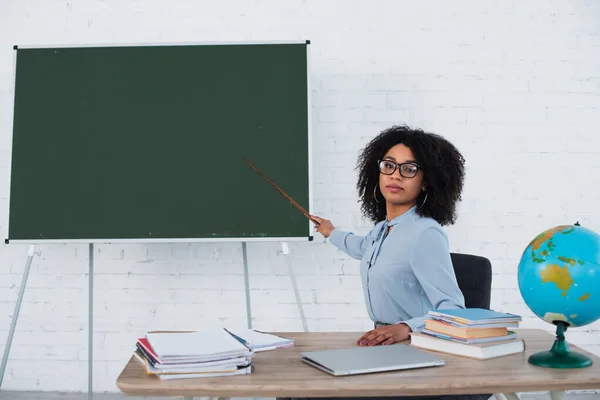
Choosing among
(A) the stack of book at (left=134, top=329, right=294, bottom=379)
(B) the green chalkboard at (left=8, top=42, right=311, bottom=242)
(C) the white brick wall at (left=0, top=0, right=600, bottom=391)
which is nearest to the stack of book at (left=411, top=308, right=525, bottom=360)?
(A) the stack of book at (left=134, top=329, right=294, bottom=379)

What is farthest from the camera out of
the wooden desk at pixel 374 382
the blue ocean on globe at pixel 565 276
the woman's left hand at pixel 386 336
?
the woman's left hand at pixel 386 336

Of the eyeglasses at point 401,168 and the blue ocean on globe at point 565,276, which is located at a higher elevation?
the eyeglasses at point 401,168

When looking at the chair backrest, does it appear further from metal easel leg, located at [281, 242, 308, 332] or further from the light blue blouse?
metal easel leg, located at [281, 242, 308, 332]

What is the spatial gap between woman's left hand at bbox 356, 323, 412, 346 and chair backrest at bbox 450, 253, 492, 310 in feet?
1.75

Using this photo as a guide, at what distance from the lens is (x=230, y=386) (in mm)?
1227

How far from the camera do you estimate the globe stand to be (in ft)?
4.50

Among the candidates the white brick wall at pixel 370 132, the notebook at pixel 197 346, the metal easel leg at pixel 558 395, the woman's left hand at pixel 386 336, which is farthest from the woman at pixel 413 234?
the white brick wall at pixel 370 132

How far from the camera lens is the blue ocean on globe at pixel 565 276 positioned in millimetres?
1349

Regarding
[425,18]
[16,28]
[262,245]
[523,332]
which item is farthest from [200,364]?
[16,28]

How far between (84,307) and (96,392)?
0.46 meters

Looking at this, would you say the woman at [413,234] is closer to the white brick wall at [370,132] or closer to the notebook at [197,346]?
the notebook at [197,346]

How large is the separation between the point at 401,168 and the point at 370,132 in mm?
1529

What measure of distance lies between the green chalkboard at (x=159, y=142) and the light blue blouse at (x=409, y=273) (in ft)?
3.56

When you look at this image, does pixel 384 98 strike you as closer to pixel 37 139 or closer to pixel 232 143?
pixel 232 143
